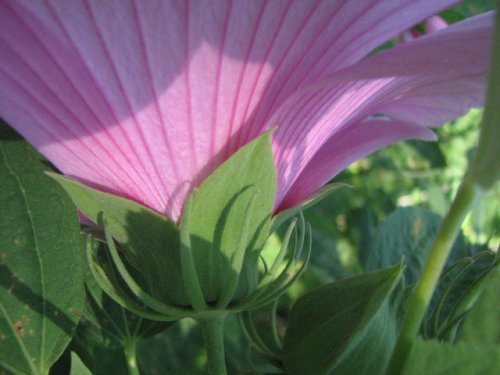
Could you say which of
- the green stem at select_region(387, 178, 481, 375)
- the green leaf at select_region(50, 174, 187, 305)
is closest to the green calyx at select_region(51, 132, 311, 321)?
the green leaf at select_region(50, 174, 187, 305)

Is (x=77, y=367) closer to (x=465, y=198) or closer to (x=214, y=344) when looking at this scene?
(x=214, y=344)

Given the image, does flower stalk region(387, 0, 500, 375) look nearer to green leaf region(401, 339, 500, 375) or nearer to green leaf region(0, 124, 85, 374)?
green leaf region(401, 339, 500, 375)

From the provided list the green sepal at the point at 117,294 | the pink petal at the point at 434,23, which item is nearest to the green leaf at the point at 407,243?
the pink petal at the point at 434,23

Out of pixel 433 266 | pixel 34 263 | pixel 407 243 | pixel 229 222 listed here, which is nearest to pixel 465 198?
pixel 433 266

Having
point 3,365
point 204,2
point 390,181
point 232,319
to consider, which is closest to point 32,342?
point 3,365

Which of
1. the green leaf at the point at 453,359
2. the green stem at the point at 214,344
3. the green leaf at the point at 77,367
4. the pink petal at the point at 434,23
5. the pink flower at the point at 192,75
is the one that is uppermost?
the pink petal at the point at 434,23

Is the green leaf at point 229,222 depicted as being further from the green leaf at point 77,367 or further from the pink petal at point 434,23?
the pink petal at point 434,23
